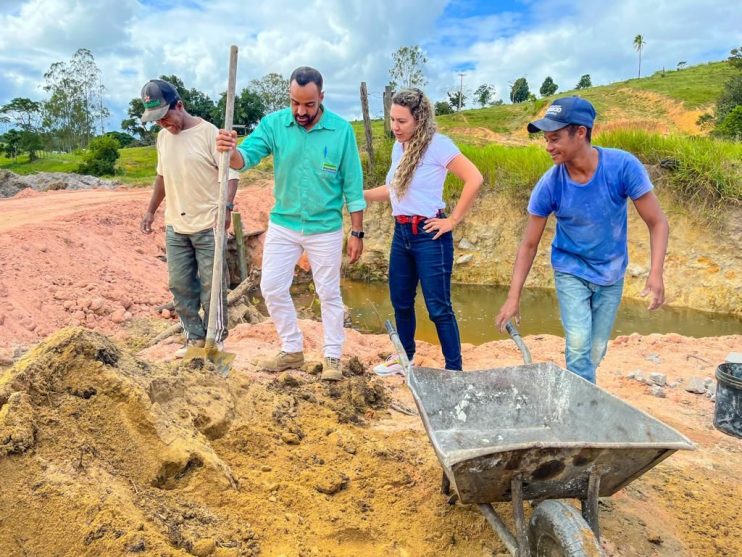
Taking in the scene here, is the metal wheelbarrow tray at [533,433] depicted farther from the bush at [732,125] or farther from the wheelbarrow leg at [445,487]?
the bush at [732,125]

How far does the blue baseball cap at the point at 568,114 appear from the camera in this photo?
9.25 feet

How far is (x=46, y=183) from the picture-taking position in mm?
17578

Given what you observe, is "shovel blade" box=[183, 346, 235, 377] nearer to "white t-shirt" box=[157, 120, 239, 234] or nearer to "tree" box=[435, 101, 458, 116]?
"white t-shirt" box=[157, 120, 239, 234]

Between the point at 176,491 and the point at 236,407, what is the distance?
917 mm

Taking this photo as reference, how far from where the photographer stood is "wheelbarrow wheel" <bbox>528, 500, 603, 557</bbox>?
1874 mm

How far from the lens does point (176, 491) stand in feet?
8.09

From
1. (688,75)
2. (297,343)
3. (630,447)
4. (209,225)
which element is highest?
(688,75)

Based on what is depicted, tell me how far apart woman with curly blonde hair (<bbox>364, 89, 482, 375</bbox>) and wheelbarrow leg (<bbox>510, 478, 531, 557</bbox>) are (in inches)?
72.2

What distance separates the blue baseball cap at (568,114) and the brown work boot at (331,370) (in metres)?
2.35

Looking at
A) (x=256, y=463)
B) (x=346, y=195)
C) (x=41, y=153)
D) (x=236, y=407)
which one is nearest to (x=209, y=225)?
(x=346, y=195)

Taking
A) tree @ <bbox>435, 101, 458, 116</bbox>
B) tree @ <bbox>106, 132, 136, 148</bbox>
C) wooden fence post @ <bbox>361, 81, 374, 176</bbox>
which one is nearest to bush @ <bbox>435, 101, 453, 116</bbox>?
tree @ <bbox>435, 101, 458, 116</bbox>

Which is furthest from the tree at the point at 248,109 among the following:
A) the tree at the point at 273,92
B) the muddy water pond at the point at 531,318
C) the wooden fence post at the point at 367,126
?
the muddy water pond at the point at 531,318

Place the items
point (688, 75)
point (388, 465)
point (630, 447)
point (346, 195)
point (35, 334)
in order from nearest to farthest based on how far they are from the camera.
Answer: point (630, 447)
point (388, 465)
point (346, 195)
point (35, 334)
point (688, 75)

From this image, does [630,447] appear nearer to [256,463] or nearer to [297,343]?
[256,463]
